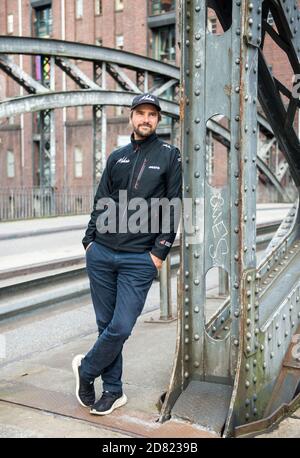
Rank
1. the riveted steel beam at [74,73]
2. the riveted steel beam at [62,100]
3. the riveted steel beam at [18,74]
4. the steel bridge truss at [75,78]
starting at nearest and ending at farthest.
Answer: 1. the riveted steel beam at [62,100]
2. the steel bridge truss at [75,78]
3. the riveted steel beam at [18,74]
4. the riveted steel beam at [74,73]

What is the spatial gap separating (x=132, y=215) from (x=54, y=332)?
2.89 metres

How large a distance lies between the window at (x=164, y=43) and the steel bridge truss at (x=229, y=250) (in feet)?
112

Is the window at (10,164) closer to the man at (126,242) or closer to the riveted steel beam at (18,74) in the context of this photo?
the riveted steel beam at (18,74)

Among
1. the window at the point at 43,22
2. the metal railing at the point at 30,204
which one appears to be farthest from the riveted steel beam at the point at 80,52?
the window at the point at 43,22

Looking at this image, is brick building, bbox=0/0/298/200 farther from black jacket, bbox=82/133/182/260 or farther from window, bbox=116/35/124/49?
black jacket, bbox=82/133/182/260

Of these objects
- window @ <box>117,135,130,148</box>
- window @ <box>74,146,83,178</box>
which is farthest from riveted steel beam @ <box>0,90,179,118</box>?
window @ <box>74,146,83,178</box>

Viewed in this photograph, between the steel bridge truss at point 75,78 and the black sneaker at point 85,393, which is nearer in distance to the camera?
the black sneaker at point 85,393

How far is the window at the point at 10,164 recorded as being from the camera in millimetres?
45469

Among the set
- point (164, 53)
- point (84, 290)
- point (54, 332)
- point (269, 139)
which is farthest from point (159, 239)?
point (164, 53)

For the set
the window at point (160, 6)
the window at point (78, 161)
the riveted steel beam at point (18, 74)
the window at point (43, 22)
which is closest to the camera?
the riveted steel beam at point (18, 74)

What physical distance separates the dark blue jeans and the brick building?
29.3 meters

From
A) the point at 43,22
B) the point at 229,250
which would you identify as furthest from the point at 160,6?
the point at 229,250

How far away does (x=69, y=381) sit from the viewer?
455 cm
